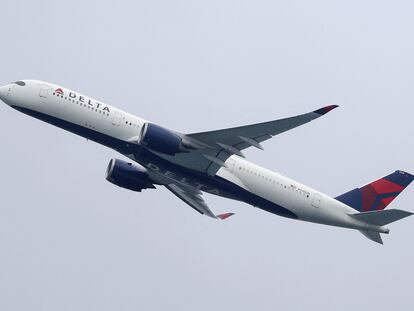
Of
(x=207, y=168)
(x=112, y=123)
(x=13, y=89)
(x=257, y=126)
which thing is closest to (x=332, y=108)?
(x=257, y=126)

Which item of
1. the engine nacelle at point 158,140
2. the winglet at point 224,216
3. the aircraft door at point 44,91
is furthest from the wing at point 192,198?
the aircraft door at point 44,91

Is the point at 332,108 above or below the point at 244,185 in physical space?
above

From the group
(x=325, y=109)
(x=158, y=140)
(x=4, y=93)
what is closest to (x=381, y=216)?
(x=325, y=109)

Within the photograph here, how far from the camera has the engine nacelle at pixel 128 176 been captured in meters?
53.2

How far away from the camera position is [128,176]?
2090 inches

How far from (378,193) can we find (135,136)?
55.9ft

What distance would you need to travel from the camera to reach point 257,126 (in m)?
46.1

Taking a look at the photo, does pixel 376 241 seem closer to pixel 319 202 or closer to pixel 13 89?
pixel 319 202

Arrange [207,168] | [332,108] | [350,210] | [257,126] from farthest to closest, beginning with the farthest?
[350,210] < [207,168] < [257,126] < [332,108]

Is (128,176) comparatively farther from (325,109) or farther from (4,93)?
(325,109)

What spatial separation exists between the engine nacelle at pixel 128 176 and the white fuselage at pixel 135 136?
3497mm

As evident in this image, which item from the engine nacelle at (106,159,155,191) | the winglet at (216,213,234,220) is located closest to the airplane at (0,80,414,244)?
the engine nacelle at (106,159,155,191)

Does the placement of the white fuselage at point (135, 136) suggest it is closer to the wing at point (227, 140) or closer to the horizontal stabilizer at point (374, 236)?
the horizontal stabilizer at point (374, 236)

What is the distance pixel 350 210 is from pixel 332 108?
1283 centimetres
